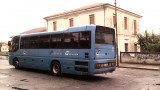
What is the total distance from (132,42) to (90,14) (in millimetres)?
8251

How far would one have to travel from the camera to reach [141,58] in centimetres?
2634

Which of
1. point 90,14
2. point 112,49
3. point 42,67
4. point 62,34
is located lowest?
point 42,67

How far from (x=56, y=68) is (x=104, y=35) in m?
3.85

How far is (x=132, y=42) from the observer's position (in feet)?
121

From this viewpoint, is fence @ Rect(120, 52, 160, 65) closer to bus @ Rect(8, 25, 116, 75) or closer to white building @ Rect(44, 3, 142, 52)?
white building @ Rect(44, 3, 142, 52)

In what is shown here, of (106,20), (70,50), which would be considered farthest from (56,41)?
(106,20)

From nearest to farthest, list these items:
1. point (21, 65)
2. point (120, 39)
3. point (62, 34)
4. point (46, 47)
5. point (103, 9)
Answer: point (62, 34)
point (46, 47)
point (21, 65)
point (103, 9)
point (120, 39)

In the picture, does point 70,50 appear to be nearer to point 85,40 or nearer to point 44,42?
point 85,40

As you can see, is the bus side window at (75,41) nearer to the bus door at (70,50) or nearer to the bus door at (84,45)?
the bus door at (70,50)

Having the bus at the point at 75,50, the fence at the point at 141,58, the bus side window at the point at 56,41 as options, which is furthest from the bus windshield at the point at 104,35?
the fence at the point at 141,58

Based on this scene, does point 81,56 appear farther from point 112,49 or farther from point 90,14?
point 90,14

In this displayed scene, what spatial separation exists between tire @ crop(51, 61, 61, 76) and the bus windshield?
332cm

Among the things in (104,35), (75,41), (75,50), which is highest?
(104,35)

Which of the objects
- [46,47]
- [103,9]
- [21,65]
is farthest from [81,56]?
[103,9]
